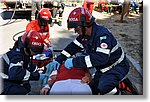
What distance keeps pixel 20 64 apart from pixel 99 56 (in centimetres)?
56

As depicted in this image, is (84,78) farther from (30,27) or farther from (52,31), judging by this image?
(52,31)

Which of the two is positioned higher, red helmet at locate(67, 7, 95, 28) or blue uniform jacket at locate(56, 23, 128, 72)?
red helmet at locate(67, 7, 95, 28)

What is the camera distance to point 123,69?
98.4 inches

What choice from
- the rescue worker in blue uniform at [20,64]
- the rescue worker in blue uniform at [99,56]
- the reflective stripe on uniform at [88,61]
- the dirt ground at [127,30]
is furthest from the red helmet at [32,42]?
the dirt ground at [127,30]

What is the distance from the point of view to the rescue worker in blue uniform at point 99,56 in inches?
91.7

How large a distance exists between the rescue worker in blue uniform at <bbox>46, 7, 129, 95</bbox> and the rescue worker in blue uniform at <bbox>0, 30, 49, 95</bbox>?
26 centimetres

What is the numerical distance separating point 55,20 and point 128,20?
1.45 metres

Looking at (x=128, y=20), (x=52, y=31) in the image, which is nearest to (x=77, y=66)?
(x=52, y=31)

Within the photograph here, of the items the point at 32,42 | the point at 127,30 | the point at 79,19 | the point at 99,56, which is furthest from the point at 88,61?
the point at 127,30

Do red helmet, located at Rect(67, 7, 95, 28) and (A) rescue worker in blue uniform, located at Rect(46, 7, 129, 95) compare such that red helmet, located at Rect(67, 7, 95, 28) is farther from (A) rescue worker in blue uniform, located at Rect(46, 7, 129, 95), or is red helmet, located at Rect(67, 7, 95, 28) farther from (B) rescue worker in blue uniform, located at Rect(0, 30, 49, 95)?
(B) rescue worker in blue uniform, located at Rect(0, 30, 49, 95)

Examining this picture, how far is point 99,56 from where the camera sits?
7.57 feet

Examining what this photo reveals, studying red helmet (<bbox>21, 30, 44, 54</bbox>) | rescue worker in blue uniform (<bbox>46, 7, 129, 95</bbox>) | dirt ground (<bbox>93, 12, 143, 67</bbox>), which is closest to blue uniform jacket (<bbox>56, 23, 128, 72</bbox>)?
rescue worker in blue uniform (<bbox>46, 7, 129, 95</bbox>)

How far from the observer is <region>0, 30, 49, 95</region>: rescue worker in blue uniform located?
231 cm

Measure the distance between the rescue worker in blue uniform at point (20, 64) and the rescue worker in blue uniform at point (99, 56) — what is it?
0.86 feet
